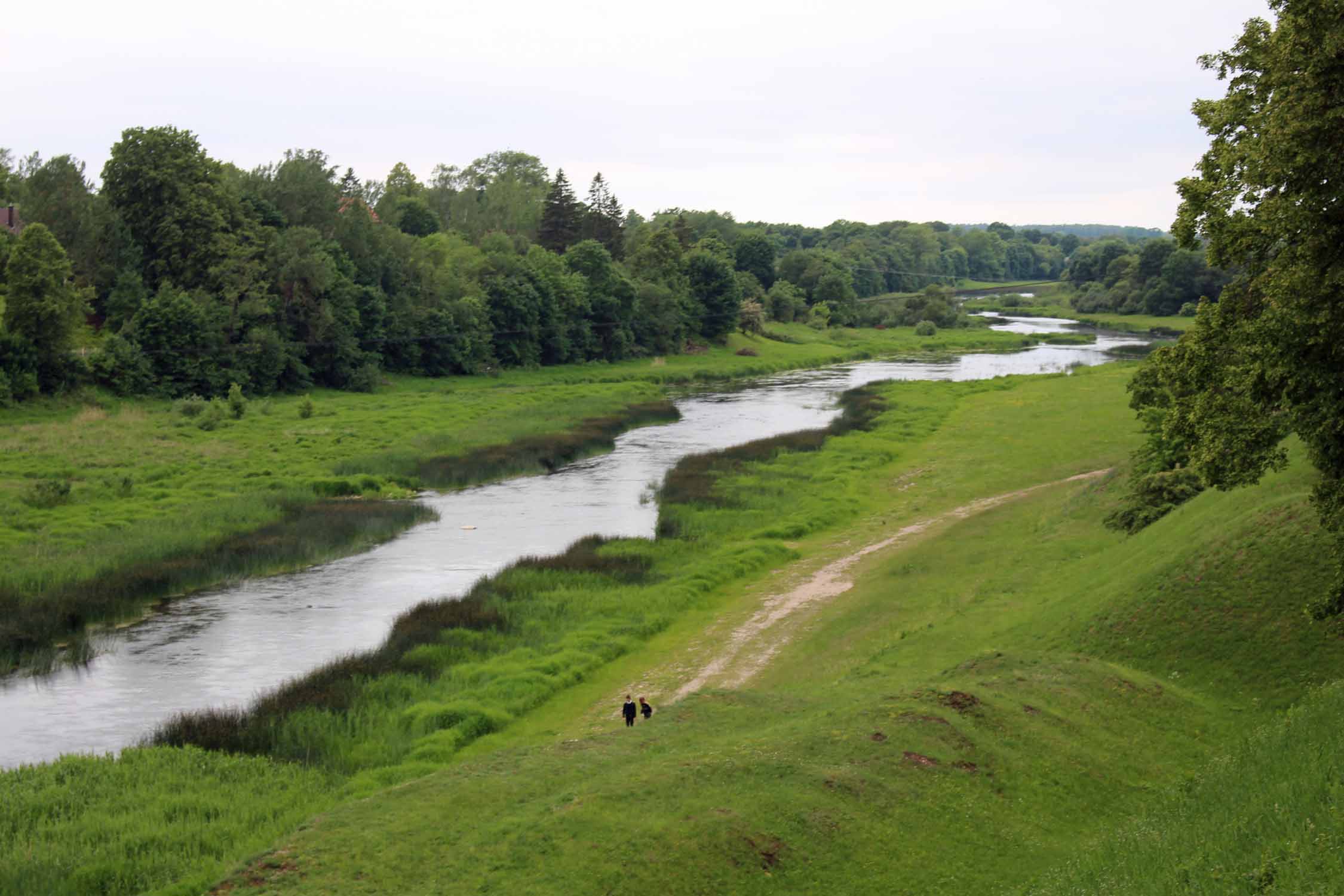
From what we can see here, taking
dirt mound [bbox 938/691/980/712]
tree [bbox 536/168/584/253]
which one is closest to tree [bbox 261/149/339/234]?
tree [bbox 536/168/584/253]

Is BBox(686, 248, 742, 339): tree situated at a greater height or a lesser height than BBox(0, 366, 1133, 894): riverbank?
greater

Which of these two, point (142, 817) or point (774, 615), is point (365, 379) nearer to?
point (774, 615)

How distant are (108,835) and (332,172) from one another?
10350 centimetres

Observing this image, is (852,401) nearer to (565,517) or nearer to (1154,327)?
(565,517)

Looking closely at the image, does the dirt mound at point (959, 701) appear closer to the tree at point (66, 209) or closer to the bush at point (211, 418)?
the bush at point (211, 418)

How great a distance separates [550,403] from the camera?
9481 centimetres

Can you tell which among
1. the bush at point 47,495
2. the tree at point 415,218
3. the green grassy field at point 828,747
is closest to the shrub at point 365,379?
the tree at point 415,218

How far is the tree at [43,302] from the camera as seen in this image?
75.3 meters

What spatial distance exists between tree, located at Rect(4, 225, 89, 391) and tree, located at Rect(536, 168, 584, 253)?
291 ft

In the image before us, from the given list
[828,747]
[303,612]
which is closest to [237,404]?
[303,612]

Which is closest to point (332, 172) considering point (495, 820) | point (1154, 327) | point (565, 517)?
point (565, 517)

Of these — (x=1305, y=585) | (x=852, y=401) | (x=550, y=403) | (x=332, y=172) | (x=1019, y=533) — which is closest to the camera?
(x=1305, y=585)

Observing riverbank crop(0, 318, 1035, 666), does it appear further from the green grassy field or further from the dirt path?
the dirt path

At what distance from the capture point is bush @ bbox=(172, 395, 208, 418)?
3078 inches
